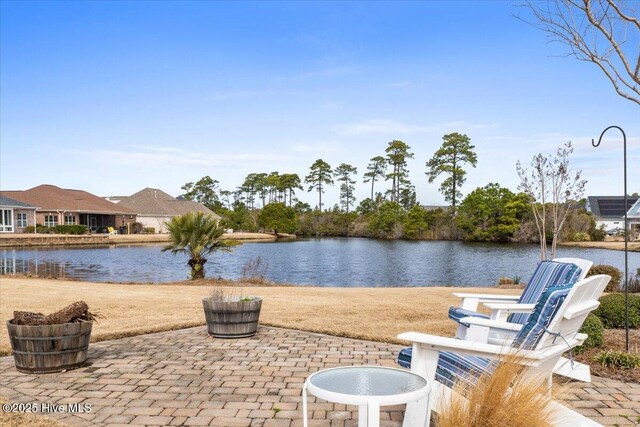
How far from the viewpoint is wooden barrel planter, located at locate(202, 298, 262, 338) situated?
670cm

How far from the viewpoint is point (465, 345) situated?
3.27 metres

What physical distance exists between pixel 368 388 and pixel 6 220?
4857cm

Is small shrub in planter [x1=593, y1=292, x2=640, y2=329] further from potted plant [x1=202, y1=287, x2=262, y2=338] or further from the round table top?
the round table top

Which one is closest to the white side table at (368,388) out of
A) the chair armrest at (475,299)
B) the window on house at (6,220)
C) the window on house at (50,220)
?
the chair armrest at (475,299)

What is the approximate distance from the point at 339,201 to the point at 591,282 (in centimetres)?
6982

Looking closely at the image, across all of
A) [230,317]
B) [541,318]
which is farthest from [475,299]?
[230,317]

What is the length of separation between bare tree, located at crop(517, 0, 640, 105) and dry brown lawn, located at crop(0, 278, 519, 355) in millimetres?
3911

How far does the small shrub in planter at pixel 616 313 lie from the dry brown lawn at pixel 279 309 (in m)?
2.09

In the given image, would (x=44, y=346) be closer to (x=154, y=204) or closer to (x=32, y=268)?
(x=32, y=268)

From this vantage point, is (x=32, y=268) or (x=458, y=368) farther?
(x=32, y=268)

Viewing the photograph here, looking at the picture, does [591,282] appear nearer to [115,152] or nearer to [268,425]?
[268,425]

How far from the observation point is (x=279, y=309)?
31.6 ft

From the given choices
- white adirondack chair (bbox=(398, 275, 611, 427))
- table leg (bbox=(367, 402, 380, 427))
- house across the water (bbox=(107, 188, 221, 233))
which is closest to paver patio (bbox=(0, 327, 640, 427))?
white adirondack chair (bbox=(398, 275, 611, 427))

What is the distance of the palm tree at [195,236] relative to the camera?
17328mm
